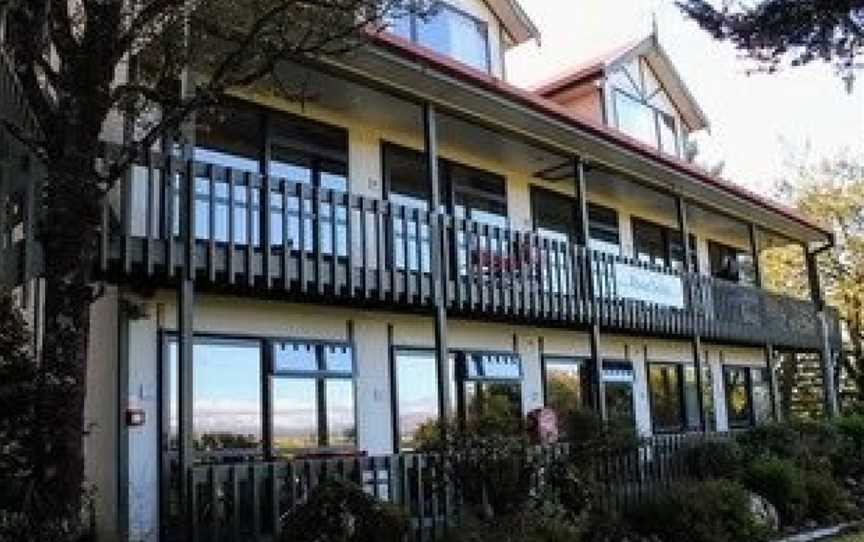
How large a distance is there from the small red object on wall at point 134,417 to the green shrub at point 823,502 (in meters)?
11.4

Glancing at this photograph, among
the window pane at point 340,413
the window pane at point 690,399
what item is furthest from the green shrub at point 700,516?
the window pane at point 690,399

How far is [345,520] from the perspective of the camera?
10.1 m

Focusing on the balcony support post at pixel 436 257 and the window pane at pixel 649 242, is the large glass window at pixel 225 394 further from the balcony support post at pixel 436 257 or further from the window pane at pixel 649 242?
the window pane at pixel 649 242

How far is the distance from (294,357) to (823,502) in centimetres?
978

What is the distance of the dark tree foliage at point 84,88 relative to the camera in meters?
6.84

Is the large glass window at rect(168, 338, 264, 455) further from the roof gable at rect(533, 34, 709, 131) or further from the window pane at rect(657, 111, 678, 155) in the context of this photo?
the window pane at rect(657, 111, 678, 155)

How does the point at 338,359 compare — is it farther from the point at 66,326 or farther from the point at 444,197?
the point at 66,326

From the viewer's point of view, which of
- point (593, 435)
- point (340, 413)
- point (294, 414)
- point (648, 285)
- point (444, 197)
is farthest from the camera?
point (648, 285)

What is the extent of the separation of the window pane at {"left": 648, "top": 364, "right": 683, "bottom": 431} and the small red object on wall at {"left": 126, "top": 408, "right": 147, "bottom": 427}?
1428cm

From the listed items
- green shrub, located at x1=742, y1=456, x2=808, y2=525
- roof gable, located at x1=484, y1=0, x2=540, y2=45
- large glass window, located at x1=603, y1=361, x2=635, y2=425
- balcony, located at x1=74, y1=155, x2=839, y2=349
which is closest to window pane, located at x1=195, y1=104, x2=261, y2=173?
balcony, located at x1=74, y1=155, x2=839, y2=349

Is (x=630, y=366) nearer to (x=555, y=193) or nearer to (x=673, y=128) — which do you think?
(x=555, y=193)

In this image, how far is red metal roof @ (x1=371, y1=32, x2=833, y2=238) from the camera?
1448cm

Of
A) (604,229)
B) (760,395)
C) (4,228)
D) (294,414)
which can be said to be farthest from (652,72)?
(4,228)

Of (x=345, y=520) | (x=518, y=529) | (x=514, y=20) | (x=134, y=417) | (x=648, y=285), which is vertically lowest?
(x=518, y=529)
